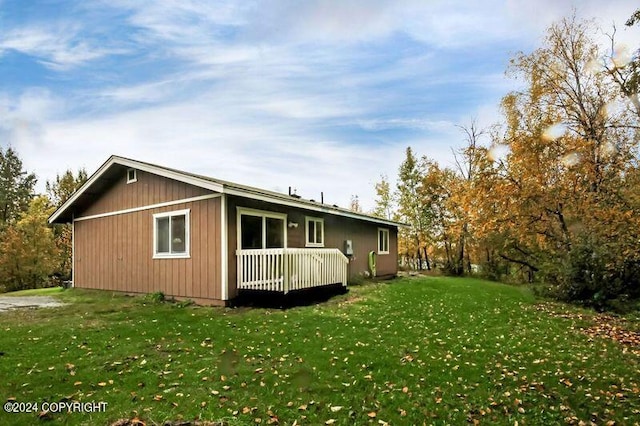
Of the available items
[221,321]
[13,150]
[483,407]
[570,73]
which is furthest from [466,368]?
[13,150]

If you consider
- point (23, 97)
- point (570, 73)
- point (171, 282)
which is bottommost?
point (171, 282)

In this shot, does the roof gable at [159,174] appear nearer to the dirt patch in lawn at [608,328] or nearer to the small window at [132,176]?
the small window at [132,176]

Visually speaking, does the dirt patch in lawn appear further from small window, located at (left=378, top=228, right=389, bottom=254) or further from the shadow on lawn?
small window, located at (left=378, top=228, right=389, bottom=254)

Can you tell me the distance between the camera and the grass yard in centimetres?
384

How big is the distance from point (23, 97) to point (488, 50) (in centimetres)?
1777

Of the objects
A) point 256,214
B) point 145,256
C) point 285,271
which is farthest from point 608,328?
point 145,256

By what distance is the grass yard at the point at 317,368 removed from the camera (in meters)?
3.84

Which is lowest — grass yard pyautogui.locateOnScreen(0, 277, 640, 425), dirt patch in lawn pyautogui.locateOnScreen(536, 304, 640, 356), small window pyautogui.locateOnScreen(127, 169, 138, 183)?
dirt patch in lawn pyautogui.locateOnScreen(536, 304, 640, 356)

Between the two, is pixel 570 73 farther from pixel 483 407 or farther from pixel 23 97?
pixel 23 97

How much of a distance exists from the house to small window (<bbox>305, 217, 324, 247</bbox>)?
0.12ft

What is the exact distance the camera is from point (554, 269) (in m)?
13.1

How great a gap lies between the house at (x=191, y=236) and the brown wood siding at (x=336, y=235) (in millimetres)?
40

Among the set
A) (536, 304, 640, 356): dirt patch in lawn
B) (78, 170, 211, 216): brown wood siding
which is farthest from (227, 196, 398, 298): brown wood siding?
(536, 304, 640, 356): dirt patch in lawn

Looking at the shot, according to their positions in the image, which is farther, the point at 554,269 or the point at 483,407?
the point at 554,269
